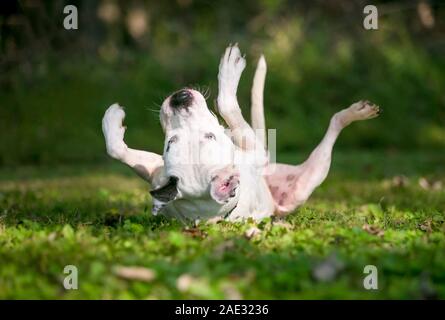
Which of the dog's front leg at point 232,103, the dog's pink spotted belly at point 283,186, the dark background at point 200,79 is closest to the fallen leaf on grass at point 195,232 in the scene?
the dog's front leg at point 232,103

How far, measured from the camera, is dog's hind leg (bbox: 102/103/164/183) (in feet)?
16.7

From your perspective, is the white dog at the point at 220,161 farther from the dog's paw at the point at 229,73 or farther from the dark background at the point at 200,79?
the dark background at the point at 200,79

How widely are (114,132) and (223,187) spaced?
42.5 inches

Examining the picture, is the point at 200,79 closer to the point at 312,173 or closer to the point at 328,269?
the point at 312,173

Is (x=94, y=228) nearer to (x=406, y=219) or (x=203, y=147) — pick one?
(x=203, y=147)

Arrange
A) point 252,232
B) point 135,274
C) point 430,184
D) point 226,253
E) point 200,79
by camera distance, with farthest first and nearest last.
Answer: point 200,79
point 430,184
point 252,232
point 226,253
point 135,274

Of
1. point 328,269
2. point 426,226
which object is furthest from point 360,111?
point 328,269

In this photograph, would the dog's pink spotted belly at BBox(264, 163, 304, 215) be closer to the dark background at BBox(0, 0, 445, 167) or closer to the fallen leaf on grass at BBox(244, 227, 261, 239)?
the fallen leaf on grass at BBox(244, 227, 261, 239)

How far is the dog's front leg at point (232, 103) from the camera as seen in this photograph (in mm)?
5324

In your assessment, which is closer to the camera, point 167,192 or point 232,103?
point 167,192

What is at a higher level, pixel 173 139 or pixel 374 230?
pixel 173 139

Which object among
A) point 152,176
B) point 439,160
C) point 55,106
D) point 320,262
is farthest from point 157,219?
point 55,106

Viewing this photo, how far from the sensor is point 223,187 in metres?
4.44

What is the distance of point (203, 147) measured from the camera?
4.65 meters
